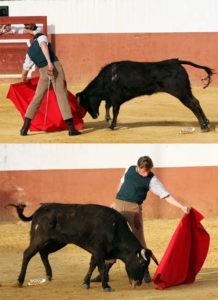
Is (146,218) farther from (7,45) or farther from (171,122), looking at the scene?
(7,45)

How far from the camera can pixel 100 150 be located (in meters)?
16.3

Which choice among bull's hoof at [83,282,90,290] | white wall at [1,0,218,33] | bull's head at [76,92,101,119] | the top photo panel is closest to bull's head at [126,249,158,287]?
bull's hoof at [83,282,90,290]

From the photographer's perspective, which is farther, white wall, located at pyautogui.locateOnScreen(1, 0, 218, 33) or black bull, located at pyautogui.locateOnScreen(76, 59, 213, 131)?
white wall, located at pyautogui.locateOnScreen(1, 0, 218, 33)

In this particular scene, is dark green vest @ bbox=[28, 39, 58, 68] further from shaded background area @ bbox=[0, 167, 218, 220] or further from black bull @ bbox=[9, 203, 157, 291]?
black bull @ bbox=[9, 203, 157, 291]

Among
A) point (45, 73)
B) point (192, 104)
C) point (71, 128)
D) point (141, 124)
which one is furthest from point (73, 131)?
point (141, 124)

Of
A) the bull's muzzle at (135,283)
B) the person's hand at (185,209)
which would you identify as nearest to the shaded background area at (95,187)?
the person's hand at (185,209)

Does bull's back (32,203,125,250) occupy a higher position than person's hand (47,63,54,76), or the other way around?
person's hand (47,63,54,76)

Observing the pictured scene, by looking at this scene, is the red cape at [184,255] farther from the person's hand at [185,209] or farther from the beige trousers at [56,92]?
the beige trousers at [56,92]

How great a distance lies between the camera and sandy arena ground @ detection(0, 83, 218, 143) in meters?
17.4

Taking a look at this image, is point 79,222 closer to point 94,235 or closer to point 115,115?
point 94,235

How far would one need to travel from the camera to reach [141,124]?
19047 millimetres

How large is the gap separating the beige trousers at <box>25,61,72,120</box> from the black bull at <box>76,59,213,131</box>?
0.99m

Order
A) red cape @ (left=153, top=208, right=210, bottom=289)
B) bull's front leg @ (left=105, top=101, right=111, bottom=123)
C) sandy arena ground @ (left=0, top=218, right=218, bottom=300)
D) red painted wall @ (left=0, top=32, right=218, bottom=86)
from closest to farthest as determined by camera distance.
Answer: sandy arena ground @ (left=0, top=218, right=218, bottom=300) < red cape @ (left=153, top=208, right=210, bottom=289) < bull's front leg @ (left=105, top=101, right=111, bottom=123) < red painted wall @ (left=0, top=32, right=218, bottom=86)

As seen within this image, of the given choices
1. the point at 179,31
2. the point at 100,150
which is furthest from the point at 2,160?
the point at 179,31
